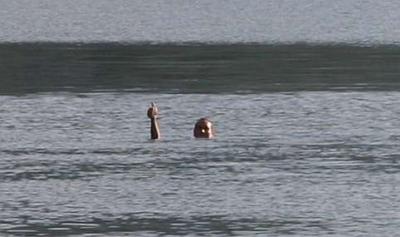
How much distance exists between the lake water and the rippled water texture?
4.03 ft

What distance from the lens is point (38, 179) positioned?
30.5 metres

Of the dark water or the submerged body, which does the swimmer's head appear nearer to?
the submerged body

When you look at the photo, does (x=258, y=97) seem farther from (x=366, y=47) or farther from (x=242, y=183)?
(x=366, y=47)

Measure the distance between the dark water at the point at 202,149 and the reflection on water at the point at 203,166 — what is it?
28 mm

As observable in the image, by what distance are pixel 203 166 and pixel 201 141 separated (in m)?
3.24

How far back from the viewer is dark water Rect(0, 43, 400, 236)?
27047 millimetres

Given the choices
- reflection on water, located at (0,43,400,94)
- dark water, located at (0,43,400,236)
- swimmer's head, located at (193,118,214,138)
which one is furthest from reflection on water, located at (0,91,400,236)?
reflection on water, located at (0,43,400,94)

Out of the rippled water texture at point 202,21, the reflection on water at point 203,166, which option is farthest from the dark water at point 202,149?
the rippled water texture at point 202,21

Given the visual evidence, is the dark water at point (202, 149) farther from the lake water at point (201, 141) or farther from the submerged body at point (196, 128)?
the submerged body at point (196, 128)

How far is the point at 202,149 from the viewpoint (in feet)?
112

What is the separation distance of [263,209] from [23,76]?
21.9 meters

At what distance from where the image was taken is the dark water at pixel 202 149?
88.7 ft

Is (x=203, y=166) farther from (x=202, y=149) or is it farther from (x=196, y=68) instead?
(x=196, y=68)

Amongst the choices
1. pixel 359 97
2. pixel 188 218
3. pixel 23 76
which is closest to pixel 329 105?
pixel 359 97
